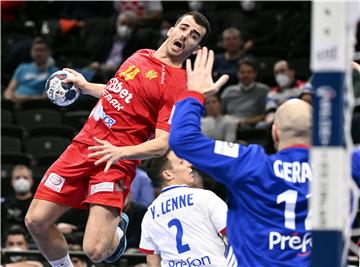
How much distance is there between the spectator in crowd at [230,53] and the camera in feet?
55.4

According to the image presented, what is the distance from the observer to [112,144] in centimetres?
859

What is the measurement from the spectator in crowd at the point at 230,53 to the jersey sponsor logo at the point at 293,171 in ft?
35.1

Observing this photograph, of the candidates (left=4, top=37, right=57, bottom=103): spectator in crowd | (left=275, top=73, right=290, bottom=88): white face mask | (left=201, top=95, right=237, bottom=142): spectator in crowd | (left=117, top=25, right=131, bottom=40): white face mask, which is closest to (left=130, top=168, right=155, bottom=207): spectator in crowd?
(left=201, top=95, right=237, bottom=142): spectator in crowd

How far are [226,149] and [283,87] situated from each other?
31.9 ft

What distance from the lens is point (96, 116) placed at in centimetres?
882

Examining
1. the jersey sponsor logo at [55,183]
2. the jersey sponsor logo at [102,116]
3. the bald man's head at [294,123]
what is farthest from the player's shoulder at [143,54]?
the bald man's head at [294,123]

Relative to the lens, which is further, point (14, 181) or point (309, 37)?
point (309, 37)

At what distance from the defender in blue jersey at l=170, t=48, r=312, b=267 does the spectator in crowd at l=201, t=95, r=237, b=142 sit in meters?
8.64

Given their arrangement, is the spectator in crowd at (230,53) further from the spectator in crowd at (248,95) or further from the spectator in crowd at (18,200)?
the spectator in crowd at (18,200)

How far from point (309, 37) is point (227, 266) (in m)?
9.75

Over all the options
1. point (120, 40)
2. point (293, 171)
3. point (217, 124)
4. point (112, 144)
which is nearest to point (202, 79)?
point (293, 171)

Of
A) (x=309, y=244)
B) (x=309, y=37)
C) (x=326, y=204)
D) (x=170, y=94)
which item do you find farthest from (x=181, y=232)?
(x=309, y=37)

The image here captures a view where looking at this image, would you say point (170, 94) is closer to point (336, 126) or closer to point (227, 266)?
point (227, 266)

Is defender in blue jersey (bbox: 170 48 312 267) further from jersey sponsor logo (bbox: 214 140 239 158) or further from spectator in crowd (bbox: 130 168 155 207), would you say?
spectator in crowd (bbox: 130 168 155 207)
